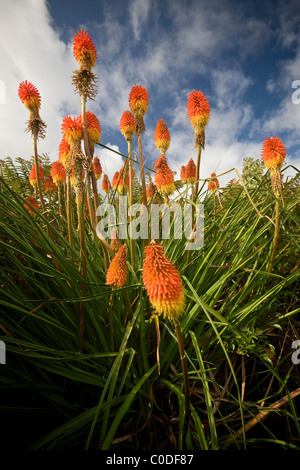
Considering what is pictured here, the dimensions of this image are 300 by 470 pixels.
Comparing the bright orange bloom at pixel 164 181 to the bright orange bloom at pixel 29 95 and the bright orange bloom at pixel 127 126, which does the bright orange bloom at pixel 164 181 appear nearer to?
the bright orange bloom at pixel 127 126

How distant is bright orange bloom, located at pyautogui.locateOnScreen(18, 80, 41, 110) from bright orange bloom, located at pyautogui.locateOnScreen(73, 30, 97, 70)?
932mm

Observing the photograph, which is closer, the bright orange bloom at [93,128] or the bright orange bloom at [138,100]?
the bright orange bloom at [93,128]

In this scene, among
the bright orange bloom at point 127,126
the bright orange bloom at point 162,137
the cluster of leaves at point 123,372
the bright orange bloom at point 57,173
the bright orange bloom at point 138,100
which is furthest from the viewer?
the bright orange bloom at point 57,173

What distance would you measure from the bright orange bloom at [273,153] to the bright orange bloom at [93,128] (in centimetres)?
126

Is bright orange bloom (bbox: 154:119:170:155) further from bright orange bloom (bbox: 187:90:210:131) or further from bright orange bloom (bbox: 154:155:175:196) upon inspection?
bright orange bloom (bbox: 187:90:210:131)

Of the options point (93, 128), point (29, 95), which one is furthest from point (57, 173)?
point (93, 128)

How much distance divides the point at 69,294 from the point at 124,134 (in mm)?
1457

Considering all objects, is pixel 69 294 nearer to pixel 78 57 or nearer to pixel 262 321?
pixel 262 321

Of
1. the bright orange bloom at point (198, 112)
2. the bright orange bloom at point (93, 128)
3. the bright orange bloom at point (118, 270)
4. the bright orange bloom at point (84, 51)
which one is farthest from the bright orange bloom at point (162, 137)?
the bright orange bloom at point (118, 270)

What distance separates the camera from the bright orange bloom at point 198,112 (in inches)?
77.7

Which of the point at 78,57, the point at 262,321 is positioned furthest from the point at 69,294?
the point at 78,57
